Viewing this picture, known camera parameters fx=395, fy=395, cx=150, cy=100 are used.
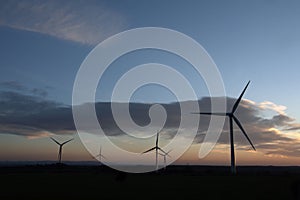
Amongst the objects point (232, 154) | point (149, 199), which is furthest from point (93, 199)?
point (232, 154)

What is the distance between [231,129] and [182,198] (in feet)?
184

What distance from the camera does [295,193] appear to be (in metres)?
35.1

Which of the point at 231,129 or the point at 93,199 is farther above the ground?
the point at 231,129

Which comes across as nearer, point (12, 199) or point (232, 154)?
point (12, 199)

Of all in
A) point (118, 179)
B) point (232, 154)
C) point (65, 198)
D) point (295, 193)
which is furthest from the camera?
point (232, 154)

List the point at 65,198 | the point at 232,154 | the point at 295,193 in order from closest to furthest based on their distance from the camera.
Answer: the point at 295,193 → the point at 65,198 → the point at 232,154

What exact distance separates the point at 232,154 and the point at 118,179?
30566 mm

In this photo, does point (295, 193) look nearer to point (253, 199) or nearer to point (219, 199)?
point (253, 199)

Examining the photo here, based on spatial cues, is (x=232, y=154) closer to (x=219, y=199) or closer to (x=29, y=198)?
(x=219, y=199)

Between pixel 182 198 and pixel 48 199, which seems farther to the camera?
pixel 182 198

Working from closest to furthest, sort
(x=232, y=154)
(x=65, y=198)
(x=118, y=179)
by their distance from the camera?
(x=65, y=198), (x=118, y=179), (x=232, y=154)

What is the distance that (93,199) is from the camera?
122 ft

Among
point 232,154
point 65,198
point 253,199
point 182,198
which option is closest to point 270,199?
point 253,199

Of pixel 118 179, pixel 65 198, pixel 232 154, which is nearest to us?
pixel 65 198
